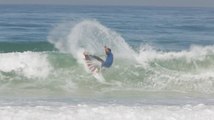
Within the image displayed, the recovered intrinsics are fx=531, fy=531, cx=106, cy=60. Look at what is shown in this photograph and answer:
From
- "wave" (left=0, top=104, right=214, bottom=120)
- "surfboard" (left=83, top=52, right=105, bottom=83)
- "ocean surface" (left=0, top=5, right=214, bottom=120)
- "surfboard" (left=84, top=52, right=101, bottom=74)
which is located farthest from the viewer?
"surfboard" (left=84, top=52, right=101, bottom=74)

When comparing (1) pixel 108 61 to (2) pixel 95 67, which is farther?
(2) pixel 95 67

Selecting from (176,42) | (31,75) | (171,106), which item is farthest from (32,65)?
(176,42)

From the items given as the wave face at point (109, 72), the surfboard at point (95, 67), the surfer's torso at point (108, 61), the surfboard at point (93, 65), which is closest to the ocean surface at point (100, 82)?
the wave face at point (109, 72)

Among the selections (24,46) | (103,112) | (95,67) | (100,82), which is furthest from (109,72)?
(24,46)

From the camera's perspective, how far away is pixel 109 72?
53.5 feet

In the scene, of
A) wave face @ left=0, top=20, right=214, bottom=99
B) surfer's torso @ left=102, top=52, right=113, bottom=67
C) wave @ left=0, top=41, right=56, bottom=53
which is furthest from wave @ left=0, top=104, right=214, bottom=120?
wave @ left=0, top=41, right=56, bottom=53

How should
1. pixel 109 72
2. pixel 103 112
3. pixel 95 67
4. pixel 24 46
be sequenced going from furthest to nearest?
1. pixel 24 46
2. pixel 109 72
3. pixel 95 67
4. pixel 103 112

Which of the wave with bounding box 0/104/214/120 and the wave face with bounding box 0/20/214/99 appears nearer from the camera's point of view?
the wave with bounding box 0/104/214/120

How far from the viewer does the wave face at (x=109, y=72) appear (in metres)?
14.1

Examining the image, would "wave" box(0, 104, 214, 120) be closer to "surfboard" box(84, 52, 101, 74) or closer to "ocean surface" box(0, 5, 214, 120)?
"ocean surface" box(0, 5, 214, 120)

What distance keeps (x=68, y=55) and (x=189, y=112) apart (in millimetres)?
9263

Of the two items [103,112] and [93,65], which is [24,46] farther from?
[103,112]

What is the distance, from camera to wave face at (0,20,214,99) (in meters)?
14.1

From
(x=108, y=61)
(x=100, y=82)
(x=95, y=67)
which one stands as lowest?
(x=100, y=82)
